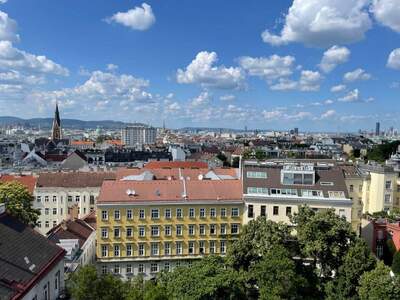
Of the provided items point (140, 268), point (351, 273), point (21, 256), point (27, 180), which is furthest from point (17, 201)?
point (351, 273)

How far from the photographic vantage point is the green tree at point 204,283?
93.7ft

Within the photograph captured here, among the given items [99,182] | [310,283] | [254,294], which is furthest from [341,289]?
[99,182]

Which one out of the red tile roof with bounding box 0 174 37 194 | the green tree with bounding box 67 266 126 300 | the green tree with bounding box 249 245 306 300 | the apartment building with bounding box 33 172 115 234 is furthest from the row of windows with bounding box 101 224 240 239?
the red tile roof with bounding box 0 174 37 194

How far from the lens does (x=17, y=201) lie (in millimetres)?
51125

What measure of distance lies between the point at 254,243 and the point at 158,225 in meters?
17.4

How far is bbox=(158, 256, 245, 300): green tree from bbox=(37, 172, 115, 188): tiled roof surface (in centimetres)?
4315

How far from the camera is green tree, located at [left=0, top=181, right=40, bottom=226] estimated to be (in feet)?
162

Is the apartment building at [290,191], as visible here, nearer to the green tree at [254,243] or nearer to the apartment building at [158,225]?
the apartment building at [158,225]

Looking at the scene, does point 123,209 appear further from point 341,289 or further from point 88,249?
point 341,289

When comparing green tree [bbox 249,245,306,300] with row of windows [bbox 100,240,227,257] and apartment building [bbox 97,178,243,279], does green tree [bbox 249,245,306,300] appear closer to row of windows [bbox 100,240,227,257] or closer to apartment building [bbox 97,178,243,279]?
apartment building [bbox 97,178,243,279]

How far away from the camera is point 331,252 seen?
3591 cm

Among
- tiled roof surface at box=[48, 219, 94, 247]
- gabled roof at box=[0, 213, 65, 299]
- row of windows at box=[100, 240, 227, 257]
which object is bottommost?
row of windows at box=[100, 240, 227, 257]

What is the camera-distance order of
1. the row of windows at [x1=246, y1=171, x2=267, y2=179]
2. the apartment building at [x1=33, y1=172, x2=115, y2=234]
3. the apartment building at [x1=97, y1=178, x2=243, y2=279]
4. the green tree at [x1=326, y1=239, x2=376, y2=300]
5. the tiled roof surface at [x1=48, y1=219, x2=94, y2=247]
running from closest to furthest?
the green tree at [x1=326, y1=239, x2=376, y2=300], the tiled roof surface at [x1=48, y1=219, x2=94, y2=247], the apartment building at [x1=97, y1=178, x2=243, y2=279], the row of windows at [x1=246, y1=171, x2=267, y2=179], the apartment building at [x1=33, y1=172, x2=115, y2=234]

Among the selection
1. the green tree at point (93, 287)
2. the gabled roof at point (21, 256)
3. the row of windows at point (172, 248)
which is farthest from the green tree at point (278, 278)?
the row of windows at point (172, 248)
